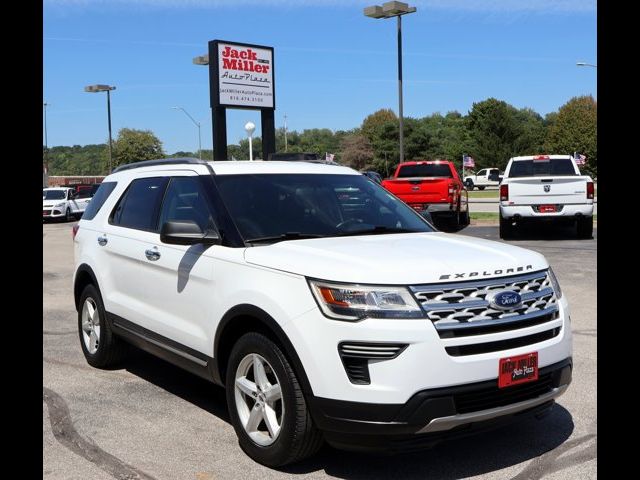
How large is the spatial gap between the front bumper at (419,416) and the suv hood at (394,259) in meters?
0.58

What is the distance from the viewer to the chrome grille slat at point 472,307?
3.49 meters

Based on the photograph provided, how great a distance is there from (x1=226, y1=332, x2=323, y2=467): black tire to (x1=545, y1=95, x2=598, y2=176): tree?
73.6 metres

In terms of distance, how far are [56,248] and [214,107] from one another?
32.3ft

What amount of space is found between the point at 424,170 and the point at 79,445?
53.4 feet

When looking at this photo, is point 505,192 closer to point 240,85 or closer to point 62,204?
point 240,85

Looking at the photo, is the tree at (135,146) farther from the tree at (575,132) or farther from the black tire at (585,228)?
the black tire at (585,228)

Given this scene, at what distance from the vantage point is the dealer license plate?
3.58 m

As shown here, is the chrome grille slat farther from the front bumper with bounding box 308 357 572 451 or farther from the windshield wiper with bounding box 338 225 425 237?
the windshield wiper with bounding box 338 225 425 237

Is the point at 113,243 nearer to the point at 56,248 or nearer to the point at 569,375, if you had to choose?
the point at 569,375

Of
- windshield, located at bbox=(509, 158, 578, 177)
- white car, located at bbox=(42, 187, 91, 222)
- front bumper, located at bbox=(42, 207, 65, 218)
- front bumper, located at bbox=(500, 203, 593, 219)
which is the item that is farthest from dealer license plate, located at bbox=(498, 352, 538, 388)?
front bumper, located at bbox=(42, 207, 65, 218)

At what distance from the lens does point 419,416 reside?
11.3ft

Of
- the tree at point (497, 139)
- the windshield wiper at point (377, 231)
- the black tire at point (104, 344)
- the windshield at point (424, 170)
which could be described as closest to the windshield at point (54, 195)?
the windshield at point (424, 170)

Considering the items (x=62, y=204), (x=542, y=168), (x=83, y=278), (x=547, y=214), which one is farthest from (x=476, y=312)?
(x=62, y=204)
